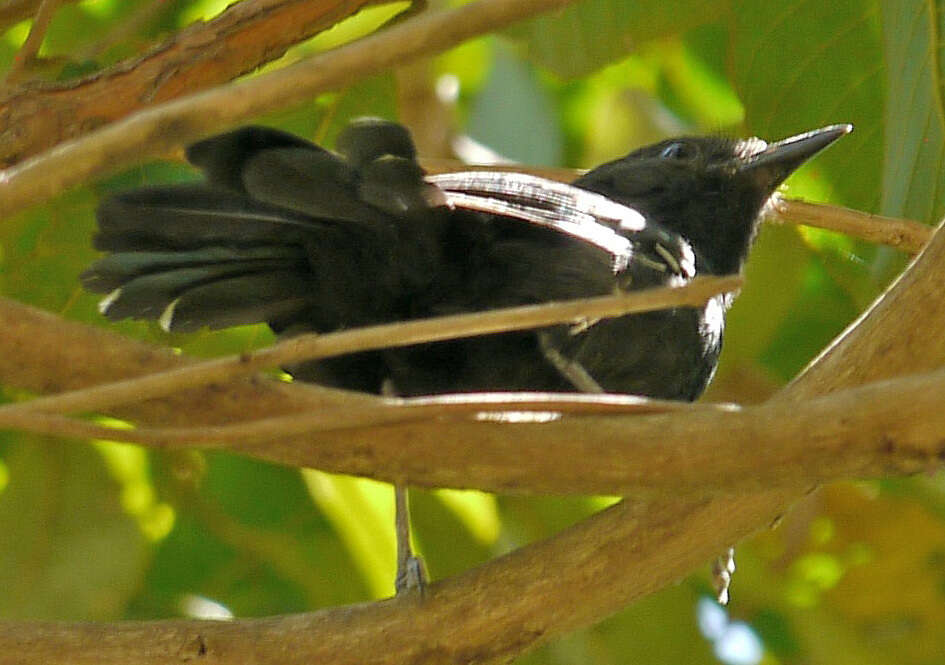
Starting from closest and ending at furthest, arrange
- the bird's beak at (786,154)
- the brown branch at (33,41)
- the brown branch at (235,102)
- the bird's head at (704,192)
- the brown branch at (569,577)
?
the brown branch at (235,102) < the brown branch at (569,577) < the brown branch at (33,41) < the bird's beak at (786,154) < the bird's head at (704,192)

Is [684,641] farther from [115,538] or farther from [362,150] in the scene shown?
[362,150]

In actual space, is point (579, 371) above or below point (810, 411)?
below

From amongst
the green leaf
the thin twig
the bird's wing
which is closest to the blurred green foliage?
the green leaf

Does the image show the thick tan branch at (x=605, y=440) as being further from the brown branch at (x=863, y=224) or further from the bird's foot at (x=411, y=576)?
the brown branch at (x=863, y=224)

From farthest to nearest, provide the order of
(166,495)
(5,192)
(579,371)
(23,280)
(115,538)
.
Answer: (166,495) → (115,538) → (23,280) → (579,371) → (5,192)

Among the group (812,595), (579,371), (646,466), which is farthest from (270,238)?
→ (812,595)

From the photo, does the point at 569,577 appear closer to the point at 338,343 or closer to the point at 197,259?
the point at 338,343

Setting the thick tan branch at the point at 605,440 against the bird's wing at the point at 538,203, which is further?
the bird's wing at the point at 538,203

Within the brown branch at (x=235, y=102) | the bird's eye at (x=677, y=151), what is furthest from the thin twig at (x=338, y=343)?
the bird's eye at (x=677, y=151)

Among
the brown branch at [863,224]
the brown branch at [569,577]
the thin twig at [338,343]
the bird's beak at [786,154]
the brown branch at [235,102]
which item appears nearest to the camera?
the brown branch at [235,102]
